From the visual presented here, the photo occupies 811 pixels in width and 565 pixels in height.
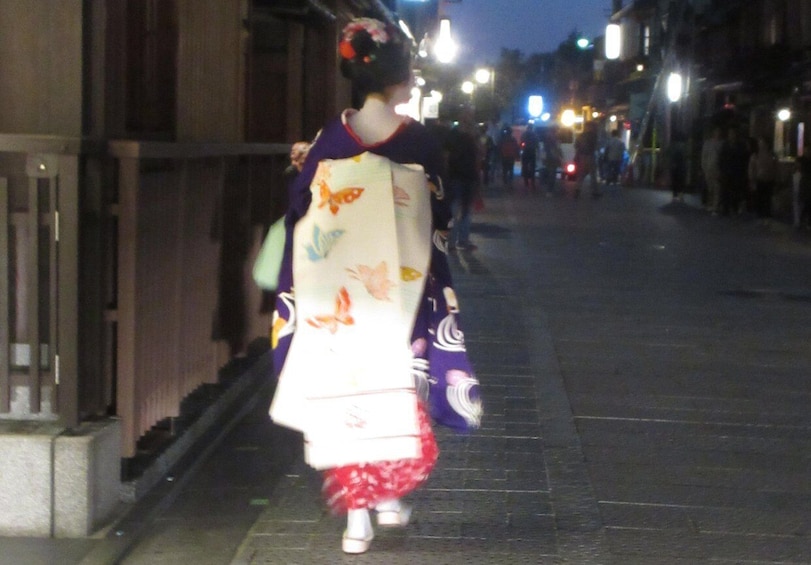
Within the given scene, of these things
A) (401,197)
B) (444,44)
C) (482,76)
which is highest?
(482,76)

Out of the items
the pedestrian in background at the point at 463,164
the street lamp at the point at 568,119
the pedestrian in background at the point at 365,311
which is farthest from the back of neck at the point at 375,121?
the street lamp at the point at 568,119

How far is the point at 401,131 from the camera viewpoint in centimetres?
503

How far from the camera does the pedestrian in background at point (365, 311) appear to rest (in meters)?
4.91

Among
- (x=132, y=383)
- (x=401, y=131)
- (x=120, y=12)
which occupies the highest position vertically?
(x=120, y=12)

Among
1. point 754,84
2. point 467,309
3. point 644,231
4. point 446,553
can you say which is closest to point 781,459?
point 446,553

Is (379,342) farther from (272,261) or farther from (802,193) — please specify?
(802,193)

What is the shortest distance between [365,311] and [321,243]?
30 centimetres

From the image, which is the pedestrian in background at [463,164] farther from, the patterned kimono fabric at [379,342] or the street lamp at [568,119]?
the street lamp at [568,119]

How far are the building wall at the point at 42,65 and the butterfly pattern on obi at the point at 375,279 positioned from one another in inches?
52.0

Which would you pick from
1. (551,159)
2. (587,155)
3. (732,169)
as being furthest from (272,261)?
(551,159)

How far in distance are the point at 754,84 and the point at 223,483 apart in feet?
88.3

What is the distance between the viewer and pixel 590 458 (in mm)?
6594

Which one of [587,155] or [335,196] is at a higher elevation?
[587,155]

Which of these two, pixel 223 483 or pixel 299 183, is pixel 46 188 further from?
pixel 223 483
